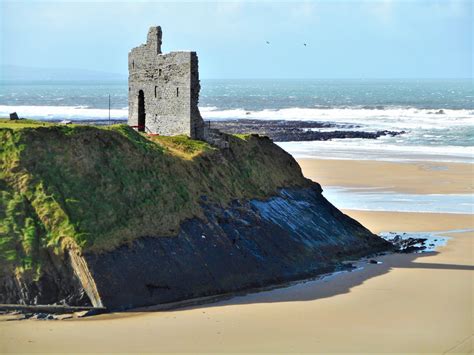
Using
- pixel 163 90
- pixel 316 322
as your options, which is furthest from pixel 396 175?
pixel 316 322

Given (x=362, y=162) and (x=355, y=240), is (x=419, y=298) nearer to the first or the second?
(x=355, y=240)

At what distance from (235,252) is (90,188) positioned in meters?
3.82

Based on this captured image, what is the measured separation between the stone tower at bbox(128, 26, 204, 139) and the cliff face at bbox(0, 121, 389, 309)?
4.54ft

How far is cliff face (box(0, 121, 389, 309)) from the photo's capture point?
19844 mm

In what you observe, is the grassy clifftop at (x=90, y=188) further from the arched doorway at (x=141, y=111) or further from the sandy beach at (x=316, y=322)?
the arched doorway at (x=141, y=111)

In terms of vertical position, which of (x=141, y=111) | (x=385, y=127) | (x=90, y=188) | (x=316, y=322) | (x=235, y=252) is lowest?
(x=316, y=322)

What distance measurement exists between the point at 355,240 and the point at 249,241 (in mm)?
4851

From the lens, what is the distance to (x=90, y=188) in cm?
2145

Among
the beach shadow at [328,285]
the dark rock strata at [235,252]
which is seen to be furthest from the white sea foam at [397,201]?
the beach shadow at [328,285]

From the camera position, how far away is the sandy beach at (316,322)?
17891 millimetres

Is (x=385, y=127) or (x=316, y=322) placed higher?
(x=385, y=127)

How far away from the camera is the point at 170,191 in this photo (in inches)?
902

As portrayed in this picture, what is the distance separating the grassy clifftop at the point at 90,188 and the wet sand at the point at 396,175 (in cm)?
1877

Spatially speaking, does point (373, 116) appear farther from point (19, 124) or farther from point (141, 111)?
point (19, 124)
